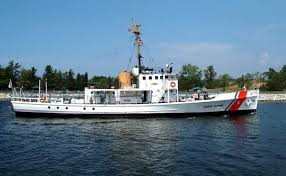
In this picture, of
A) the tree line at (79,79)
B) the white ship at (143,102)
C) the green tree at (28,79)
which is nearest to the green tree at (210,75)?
the tree line at (79,79)

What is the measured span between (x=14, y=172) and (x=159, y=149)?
35.0 feet

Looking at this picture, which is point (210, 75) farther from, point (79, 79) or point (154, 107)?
point (154, 107)

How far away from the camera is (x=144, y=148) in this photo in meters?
29.6

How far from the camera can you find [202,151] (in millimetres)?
28328

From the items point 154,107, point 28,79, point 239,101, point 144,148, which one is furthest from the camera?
point 28,79

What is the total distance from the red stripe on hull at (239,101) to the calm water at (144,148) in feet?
22.2

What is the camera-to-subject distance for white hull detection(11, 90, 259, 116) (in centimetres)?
5272

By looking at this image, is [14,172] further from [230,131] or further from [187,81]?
[187,81]

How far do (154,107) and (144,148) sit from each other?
2317cm

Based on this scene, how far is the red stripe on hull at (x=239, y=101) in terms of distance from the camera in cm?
5397

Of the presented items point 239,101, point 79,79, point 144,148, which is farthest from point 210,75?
point 144,148

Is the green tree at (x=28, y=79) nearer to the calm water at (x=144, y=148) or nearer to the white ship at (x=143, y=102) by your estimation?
the white ship at (x=143, y=102)

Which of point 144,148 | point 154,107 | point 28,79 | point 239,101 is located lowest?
point 144,148

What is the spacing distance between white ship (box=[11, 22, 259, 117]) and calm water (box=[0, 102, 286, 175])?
5.70 meters
